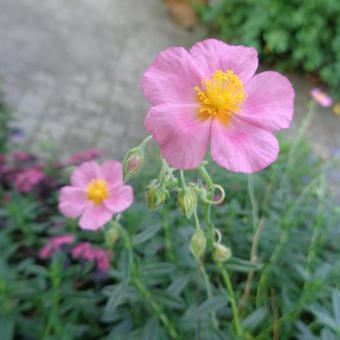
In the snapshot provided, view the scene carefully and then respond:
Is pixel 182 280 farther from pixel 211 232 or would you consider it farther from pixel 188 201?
pixel 188 201

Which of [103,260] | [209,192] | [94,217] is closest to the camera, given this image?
[209,192]

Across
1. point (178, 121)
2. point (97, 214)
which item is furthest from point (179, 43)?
point (178, 121)

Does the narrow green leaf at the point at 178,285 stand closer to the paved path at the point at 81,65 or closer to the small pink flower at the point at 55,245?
the small pink flower at the point at 55,245

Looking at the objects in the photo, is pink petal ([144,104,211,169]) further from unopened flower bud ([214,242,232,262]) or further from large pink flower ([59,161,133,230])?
large pink flower ([59,161,133,230])

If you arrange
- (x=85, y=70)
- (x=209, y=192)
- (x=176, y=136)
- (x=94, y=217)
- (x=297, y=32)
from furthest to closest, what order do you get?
1. (x=297, y=32)
2. (x=85, y=70)
3. (x=94, y=217)
4. (x=209, y=192)
5. (x=176, y=136)

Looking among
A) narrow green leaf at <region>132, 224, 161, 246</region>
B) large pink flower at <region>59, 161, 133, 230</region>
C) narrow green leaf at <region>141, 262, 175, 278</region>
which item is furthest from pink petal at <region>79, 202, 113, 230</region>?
narrow green leaf at <region>141, 262, 175, 278</region>

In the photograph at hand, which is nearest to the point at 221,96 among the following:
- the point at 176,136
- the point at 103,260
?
the point at 176,136
